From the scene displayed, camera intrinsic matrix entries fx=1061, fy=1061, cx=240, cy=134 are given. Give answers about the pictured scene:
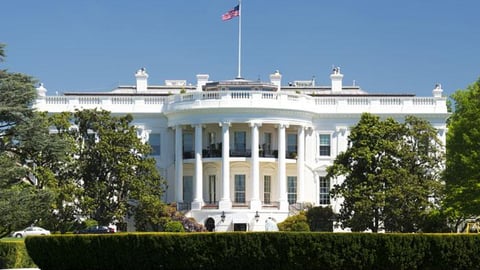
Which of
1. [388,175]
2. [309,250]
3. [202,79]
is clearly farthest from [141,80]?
[309,250]

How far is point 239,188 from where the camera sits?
249 feet

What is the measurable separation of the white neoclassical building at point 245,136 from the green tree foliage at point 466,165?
16911mm

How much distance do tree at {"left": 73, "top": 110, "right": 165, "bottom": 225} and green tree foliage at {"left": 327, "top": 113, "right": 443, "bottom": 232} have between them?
39.8 ft

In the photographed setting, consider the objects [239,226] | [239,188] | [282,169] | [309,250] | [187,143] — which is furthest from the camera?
[187,143]

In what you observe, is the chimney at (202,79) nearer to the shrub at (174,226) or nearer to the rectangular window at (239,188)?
the rectangular window at (239,188)

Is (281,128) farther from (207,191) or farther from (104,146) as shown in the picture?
(104,146)

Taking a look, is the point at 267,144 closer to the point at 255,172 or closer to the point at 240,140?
the point at 240,140

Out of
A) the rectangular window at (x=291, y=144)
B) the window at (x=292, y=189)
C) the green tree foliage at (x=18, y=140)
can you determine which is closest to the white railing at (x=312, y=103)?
the rectangular window at (x=291, y=144)

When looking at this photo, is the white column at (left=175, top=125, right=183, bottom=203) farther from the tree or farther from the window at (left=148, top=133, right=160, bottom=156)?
the tree

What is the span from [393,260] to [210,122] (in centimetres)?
3743

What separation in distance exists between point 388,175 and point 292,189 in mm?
15290

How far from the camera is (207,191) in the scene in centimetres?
7694

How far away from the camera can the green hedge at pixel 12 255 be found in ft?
151

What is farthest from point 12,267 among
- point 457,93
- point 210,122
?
point 457,93
